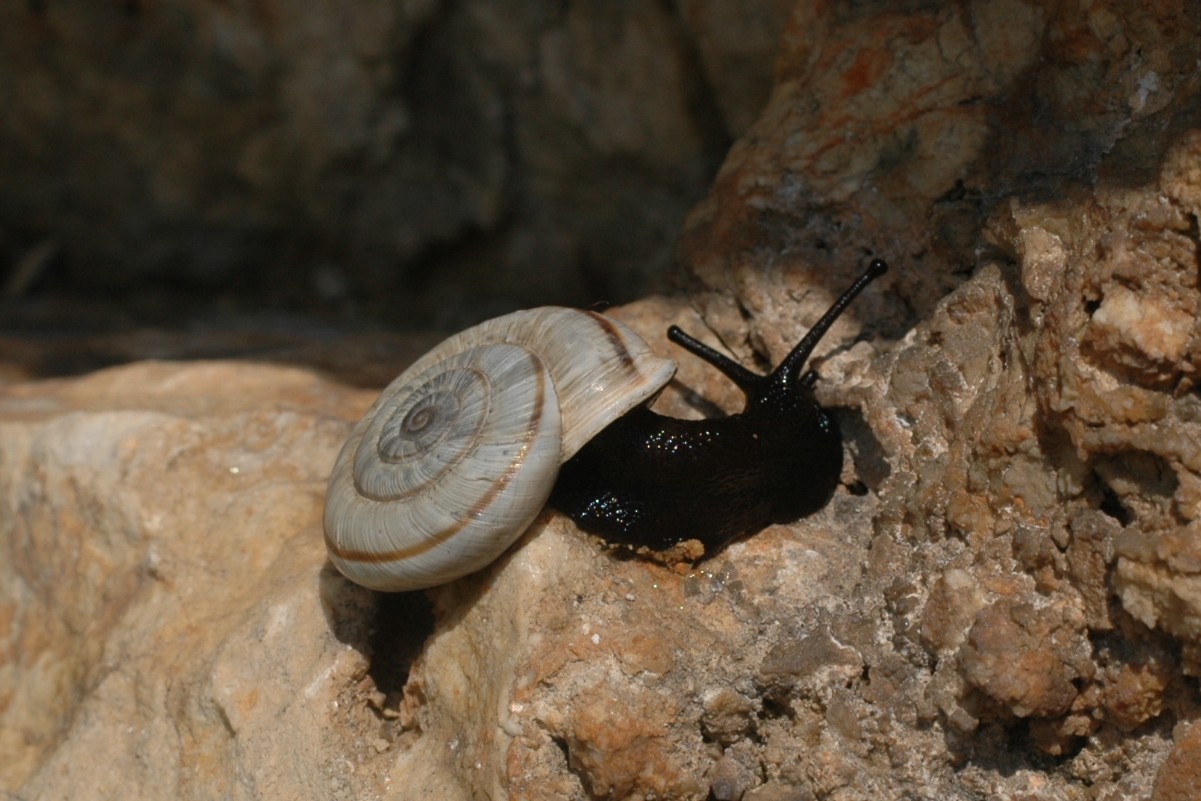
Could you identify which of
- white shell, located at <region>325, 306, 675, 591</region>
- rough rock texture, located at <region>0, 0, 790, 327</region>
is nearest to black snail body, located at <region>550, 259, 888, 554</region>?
white shell, located at <region>325, 306, 675, 591</region>

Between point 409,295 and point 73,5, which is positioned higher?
point 73,5

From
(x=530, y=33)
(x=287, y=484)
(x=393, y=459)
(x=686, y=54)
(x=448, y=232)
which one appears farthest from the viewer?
(x=448, y=232)

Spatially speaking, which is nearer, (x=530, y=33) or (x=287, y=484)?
(x=287, y=484)

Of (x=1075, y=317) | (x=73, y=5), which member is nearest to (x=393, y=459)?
(x=1075, y=317)

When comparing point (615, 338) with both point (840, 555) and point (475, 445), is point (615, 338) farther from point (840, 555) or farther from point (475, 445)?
point (840, 555)

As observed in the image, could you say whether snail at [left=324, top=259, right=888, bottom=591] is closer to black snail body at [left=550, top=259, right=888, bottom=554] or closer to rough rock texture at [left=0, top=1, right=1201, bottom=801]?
black snail body at [left=550, top=259, right=888, bottom=554]

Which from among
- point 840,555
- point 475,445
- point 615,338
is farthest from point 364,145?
point 840,555

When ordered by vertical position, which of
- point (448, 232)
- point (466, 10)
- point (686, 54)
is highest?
point (686, 54)

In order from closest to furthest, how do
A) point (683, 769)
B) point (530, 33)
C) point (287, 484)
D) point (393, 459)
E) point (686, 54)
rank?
point (683, 769), point (393, 459), point (287, 484), point (686, 54), point (530, 33)

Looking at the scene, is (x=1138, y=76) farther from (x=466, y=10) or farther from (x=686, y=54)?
(x=466, y=10)
